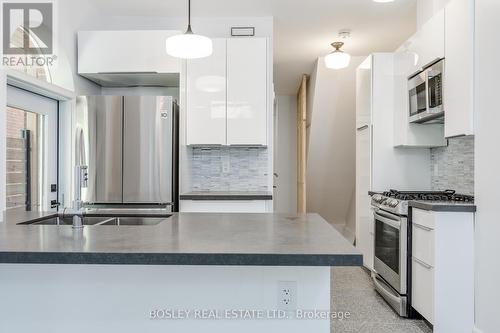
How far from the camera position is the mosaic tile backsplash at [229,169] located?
4117 millimetres

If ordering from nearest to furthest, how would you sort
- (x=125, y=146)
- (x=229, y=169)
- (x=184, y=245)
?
1. (x=184, y=245)
2. (x=125, y=146)
3. (x=229, y=169)

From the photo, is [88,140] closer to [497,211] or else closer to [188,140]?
[188,140]

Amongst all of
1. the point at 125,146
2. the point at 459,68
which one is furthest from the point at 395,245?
the point at 125,146

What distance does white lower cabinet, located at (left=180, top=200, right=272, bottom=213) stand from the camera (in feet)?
11.5

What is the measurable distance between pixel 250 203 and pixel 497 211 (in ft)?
6.31

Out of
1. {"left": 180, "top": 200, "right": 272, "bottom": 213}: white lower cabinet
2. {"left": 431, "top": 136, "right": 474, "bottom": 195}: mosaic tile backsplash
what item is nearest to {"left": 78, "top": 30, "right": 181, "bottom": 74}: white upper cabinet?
{"left": 180, "top": 200, "right": 272, "bottom": 213}: white lower cabinet

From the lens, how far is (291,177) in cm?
784

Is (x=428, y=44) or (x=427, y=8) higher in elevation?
(x=427, y=8)

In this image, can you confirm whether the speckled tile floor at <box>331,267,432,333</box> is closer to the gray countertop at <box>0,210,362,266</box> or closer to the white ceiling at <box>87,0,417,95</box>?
the gray countertop at <box>0,210,362,266</box>

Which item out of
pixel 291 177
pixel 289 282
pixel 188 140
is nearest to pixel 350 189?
pixel 291 177

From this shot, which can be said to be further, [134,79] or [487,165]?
[134,79]

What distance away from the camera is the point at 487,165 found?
238 cm

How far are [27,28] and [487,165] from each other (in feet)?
11.9

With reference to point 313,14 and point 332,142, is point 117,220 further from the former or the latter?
point 332,142
